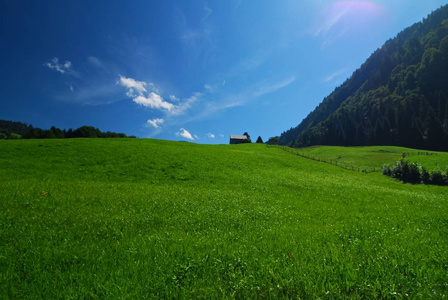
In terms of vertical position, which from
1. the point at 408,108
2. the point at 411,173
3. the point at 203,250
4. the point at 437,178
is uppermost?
the point at 408,108

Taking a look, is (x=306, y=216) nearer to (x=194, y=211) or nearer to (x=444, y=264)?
(x=444, y=264)

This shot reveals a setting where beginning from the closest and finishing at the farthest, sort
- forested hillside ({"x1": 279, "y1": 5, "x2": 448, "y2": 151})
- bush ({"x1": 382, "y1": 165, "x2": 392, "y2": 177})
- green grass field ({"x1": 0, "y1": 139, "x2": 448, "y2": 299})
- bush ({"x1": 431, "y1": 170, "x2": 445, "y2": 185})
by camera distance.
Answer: green grass field ({"x1": 0, "y1": 139, "x2": 448, "y2": 299}), bush ({"x1": 431, "y1": 170, "x2": 445, "y2": 185}), bush ({"x1": 382, "y1": 165, "x2": 392, "y2": 177}), forested hillside ({"x1": 279, "y1": 5, "x2": 448, "y2": 151})

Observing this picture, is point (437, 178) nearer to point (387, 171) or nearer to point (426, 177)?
point (426, 177)

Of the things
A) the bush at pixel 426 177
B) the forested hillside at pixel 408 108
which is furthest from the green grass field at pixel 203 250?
the forested hillside at pixel 408 108

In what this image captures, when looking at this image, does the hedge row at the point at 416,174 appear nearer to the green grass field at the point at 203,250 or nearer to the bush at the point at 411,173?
the bush at the point at 411,173

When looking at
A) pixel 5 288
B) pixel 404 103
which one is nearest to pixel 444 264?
pixel 5 288

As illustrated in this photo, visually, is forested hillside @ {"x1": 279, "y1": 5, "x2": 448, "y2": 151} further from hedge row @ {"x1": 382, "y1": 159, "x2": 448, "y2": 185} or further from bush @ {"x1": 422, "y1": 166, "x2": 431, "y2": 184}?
bush @ {"x1": 422, "y1": 166, "x2": 431, "y2": 184}

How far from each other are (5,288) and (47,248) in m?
→ 1.69

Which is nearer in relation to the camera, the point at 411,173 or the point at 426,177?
the point at 426,177

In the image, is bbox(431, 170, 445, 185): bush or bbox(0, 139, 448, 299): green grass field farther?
bbox(431, 170, 445, 185): bush

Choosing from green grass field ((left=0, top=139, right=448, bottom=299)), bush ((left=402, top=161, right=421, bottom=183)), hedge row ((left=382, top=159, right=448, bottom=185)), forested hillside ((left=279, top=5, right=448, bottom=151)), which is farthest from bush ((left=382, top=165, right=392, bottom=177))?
forested hillside ((left=279, top=5, right=448, bottom=151))

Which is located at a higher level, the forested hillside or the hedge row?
the forested hillside

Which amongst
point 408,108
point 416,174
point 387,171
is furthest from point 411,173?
point 408,108

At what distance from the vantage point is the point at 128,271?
4.64 meters
